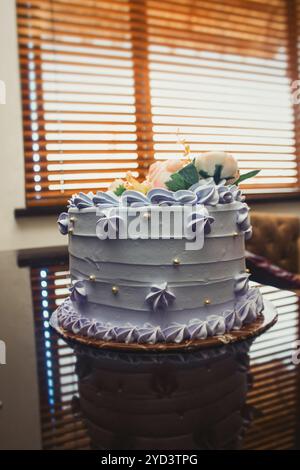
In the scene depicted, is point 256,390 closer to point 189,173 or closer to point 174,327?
point 174,327

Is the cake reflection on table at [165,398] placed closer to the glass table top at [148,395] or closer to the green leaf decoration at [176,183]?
the glass table top at [148,395]

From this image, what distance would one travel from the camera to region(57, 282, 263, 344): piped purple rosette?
0.65 metres

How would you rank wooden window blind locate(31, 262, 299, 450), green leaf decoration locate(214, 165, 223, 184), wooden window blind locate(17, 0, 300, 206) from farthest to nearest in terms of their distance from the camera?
1. wooden window blind locate(17, 0, 300, 206)
2. green leaf decoration locate(214, 165, 223, 184)
3. wooden window blind locate(31, 262, 299, 450)

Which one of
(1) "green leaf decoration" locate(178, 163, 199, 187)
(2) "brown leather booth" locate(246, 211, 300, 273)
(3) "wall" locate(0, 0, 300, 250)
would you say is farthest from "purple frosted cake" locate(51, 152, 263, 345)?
(3) "wall" locate(0, 0, 300, 250)

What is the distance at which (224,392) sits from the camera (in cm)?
48

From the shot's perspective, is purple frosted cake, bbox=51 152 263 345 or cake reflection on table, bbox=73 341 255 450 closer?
cake reflection on table, bbox=73 341 255 450

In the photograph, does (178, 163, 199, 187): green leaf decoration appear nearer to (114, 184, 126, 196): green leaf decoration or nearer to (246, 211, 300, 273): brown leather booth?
(114, 184, 126, 196): green leaf decoration

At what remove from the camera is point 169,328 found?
0.66 meters

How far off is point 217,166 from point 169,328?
283 mm

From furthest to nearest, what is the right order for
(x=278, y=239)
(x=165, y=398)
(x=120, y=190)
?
1. (x=278, y=239)
2. (x=120, y=190)
3. (x=165, y=398)

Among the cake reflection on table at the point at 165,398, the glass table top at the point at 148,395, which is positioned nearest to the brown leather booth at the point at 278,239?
the glass table top at the point at 148,395

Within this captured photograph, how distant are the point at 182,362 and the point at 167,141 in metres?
2.14

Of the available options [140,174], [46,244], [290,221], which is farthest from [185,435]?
[140,174]

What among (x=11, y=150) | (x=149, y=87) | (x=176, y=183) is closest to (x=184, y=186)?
(x=176, y=183)
